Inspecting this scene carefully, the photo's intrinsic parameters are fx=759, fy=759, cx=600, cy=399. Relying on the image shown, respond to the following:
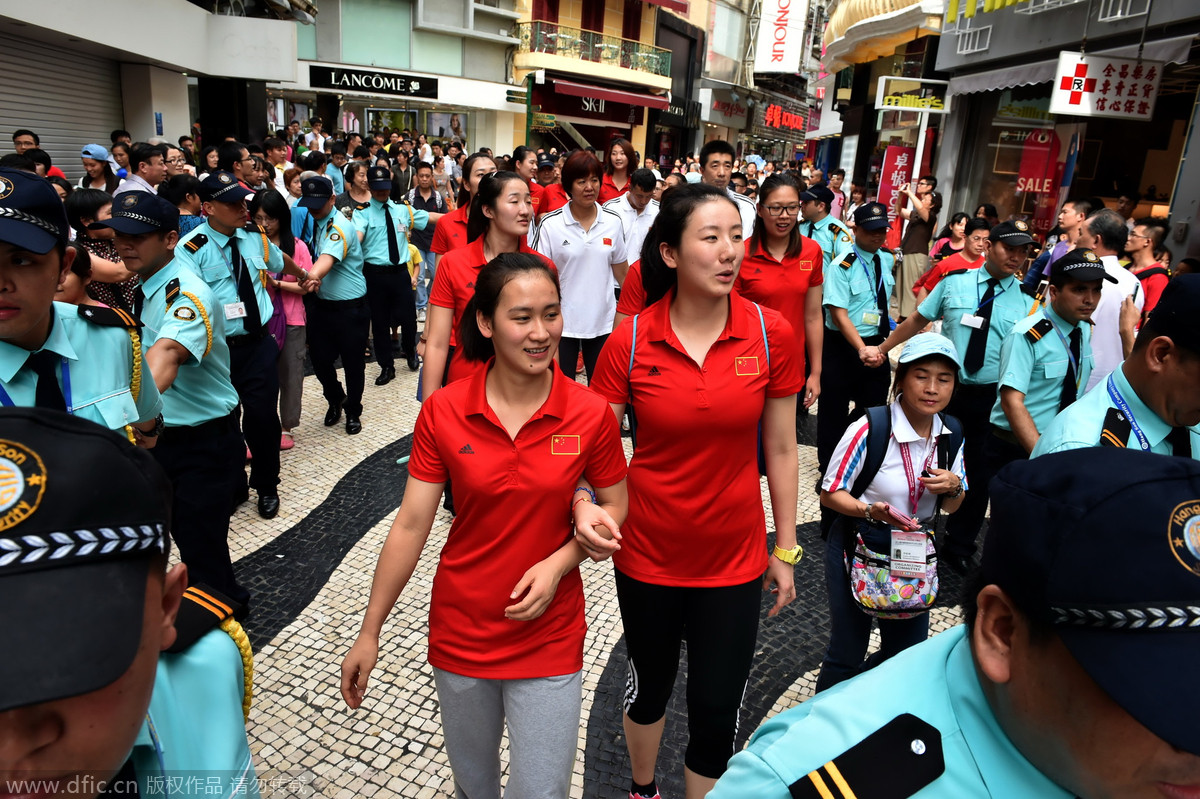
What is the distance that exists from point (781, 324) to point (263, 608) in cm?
300

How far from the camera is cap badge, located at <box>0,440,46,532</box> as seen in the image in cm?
80

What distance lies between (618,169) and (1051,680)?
25.4 ft

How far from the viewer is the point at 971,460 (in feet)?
15.4

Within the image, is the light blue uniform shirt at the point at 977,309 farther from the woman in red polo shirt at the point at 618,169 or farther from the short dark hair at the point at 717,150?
the woman in red polo shirt at the point at 618,169

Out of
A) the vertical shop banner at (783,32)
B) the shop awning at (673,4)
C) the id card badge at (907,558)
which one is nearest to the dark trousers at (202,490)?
the id card badge at (907,558)

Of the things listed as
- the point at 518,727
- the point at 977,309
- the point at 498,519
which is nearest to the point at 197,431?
the point at 498,519

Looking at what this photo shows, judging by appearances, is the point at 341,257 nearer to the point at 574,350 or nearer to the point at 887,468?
the point at 574,350

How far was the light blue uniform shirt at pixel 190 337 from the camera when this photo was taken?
10.8 feet

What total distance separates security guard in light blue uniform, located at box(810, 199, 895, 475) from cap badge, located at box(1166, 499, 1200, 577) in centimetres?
453

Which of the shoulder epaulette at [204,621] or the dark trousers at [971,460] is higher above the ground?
the shoulder epaulette at [204,621]

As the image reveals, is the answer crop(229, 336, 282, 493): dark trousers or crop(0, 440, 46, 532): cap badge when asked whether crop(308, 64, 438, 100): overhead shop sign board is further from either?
crop(0, 440, 46, 532): cap badge

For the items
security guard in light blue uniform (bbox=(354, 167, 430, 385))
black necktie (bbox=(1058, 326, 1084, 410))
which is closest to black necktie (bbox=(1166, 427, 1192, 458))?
black necktie (bbox=(1058, 326, 1084, 410))

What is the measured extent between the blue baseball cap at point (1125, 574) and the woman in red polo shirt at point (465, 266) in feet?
10.7

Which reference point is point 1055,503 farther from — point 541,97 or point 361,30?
A: point 541,97
